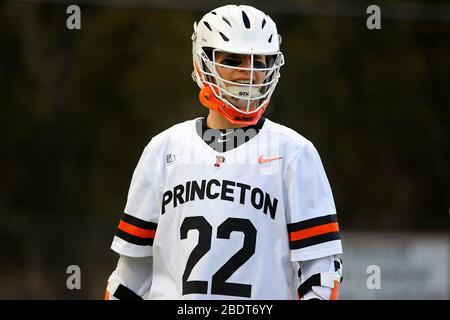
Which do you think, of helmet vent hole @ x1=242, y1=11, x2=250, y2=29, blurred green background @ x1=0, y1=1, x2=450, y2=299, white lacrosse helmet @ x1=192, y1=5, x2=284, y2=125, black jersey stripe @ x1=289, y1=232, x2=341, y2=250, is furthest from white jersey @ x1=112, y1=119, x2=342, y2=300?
blurred green background @ x1=0, y1=1, x2=450, y2=299

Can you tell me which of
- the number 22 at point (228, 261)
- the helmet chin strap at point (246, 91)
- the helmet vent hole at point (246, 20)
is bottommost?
the number 22 at point (228, 261)

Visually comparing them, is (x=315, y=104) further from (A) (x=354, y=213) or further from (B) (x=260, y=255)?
(B) (x=260, y=255)

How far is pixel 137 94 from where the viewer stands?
29.4 feet

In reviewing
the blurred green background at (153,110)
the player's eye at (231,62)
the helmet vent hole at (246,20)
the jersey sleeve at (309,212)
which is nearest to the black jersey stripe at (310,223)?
the jersey sleeve at (309,212)

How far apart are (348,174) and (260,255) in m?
5.51

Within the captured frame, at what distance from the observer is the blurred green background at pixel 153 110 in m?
8.04

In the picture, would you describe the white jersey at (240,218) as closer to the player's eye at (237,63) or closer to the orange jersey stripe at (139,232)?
the orange jersey stripe at (139,232)

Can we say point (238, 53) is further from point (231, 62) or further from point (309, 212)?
point (309, 212)

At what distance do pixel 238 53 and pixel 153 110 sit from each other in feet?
18.2

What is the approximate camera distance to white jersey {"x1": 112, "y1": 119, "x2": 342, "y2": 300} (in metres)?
3.20

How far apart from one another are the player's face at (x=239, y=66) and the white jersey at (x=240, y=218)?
17cm

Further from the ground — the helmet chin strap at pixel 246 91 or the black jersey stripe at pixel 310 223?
the helmet chin strap at pixel 246 91

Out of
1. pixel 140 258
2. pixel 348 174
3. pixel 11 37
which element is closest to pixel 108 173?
pixel 11 37

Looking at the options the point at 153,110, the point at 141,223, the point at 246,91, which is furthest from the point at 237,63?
the point at 153,110
